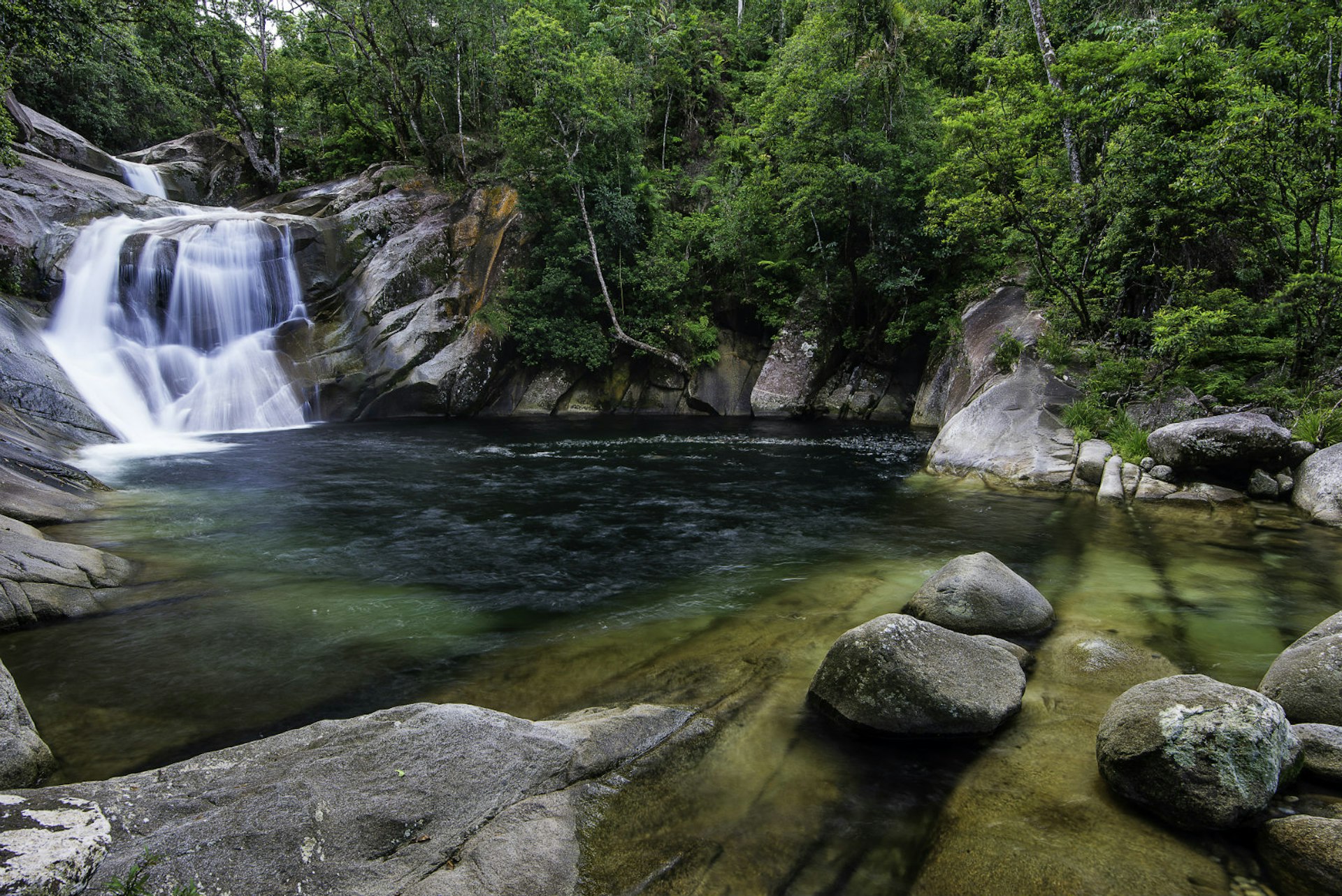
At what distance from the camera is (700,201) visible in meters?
27.7

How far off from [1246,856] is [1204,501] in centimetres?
815

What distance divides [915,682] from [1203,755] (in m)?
1.39

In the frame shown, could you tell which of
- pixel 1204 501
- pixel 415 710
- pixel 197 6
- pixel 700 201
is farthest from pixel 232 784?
pixel 197 6

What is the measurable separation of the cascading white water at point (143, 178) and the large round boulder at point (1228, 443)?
32.3m

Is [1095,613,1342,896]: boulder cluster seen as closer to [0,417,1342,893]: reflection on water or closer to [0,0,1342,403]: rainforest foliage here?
[0,417,1342,893]: reflection on water

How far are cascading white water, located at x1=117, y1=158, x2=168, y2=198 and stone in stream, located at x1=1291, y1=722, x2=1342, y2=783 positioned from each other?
1292 inches

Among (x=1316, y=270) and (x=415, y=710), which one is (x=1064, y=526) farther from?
(x=415, y=710)

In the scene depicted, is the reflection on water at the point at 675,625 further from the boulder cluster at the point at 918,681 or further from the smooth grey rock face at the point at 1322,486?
the smooth grey rock face at the point at 1322,486

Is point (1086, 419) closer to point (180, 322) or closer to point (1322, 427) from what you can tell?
point (1322, 427)

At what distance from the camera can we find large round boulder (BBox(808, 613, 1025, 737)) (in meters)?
3.91

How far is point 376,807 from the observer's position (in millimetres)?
2801

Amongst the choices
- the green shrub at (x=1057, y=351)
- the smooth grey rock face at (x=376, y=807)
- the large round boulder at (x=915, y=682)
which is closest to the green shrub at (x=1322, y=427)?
the green shrub at (x=1057, y=351)

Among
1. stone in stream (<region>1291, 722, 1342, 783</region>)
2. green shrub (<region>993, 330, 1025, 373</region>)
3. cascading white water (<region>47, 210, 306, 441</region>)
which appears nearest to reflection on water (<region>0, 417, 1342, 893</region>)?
stone in stream (<region>1291, 722, 1342, 783</region>)

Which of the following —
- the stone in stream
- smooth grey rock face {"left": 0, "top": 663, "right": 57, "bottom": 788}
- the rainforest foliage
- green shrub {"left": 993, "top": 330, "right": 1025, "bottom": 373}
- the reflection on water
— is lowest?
the reflection on water
